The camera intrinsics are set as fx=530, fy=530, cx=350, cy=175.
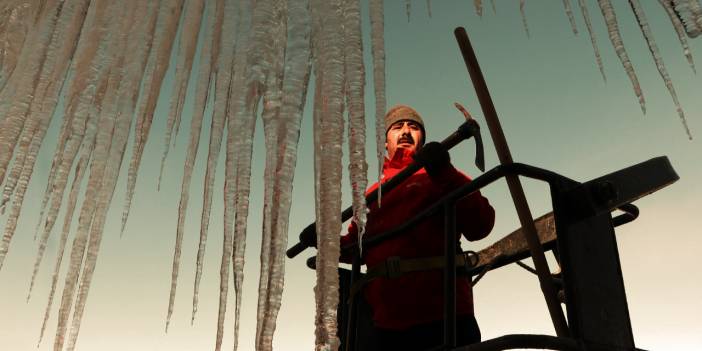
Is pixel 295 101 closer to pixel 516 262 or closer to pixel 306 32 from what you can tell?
pixel 306 32

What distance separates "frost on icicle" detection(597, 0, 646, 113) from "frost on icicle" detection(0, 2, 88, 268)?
3.22 feet

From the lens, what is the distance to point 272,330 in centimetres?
67

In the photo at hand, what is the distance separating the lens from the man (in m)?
2.51

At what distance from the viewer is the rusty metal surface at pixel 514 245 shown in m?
2.73

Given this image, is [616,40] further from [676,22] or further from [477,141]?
[477,141]

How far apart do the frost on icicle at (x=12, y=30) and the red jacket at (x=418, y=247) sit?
5.22 ft

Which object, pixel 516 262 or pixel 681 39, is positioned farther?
pixel 516 262

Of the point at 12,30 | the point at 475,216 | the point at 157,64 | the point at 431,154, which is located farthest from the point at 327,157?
the point at 475,216

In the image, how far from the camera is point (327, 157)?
0.77 m

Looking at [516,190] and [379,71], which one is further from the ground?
[516,190]

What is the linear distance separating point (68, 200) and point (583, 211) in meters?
1.32

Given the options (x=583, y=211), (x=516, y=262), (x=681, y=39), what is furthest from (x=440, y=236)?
(x=681, y=39)

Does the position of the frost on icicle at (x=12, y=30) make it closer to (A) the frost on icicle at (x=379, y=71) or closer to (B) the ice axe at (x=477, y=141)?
(A) the frost on icicle at (x=379, y=71)

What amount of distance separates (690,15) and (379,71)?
1.45ft
